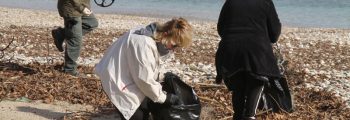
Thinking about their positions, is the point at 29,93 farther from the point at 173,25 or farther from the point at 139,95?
the point at 173,25

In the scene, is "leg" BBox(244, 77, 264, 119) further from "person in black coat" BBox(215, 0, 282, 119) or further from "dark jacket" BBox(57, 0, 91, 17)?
"dark jacket" BBox(57, 0, 91, 17)

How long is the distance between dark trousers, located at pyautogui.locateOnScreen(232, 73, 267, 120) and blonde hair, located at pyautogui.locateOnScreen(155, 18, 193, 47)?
825 mm

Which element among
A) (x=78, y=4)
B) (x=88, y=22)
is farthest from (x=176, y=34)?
(x=88, y=22)

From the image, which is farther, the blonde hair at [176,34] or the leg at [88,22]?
the leg at [88,22]

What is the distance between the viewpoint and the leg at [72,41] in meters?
7.49

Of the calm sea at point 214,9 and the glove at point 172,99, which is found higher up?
the glove at point 172,99

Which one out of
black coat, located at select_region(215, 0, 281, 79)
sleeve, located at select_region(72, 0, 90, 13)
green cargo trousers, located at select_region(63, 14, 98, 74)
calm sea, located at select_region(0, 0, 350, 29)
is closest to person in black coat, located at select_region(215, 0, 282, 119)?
black coat, located at select_region(215, 0, 281, 79)

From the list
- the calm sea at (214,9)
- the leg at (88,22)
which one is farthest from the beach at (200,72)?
the calm sea at (214,9)

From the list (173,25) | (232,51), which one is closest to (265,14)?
(232,51)

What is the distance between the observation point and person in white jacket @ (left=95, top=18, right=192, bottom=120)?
459cm

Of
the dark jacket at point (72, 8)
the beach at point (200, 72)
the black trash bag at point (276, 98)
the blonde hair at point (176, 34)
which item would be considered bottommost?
the beach at point (200, 72)

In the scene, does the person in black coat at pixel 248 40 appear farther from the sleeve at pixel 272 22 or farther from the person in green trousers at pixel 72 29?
the person in green trousers at pixel 72 29

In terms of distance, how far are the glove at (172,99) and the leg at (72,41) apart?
282 centimetres

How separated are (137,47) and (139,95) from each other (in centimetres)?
45
